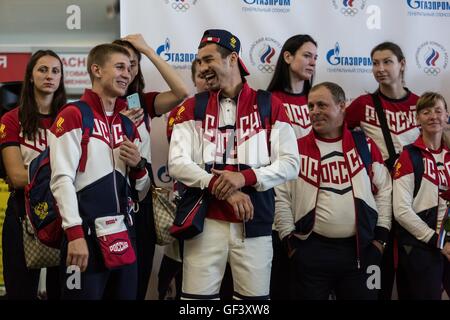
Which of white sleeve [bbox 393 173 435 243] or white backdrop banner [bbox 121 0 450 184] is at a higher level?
white backdrop banner [bbox 121 0 450 184]

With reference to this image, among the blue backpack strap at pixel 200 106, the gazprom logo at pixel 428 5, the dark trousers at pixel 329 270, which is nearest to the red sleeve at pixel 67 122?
the blue backpack strap at pixel 200 106

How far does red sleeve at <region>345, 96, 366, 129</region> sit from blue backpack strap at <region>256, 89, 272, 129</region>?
1.29 m

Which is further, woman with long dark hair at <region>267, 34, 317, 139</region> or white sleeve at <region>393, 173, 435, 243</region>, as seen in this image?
woman with long dark hair at <region>267, 34, 317, 139</region>

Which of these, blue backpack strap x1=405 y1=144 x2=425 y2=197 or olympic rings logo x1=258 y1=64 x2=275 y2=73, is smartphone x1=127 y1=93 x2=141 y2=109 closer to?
olympic rings logo x1=258 y1=64 x2=275 y2=73

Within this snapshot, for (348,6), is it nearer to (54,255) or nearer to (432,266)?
(432,266)

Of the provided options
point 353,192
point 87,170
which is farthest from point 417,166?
point 87,170

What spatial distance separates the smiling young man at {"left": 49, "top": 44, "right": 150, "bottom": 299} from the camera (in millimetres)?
2689

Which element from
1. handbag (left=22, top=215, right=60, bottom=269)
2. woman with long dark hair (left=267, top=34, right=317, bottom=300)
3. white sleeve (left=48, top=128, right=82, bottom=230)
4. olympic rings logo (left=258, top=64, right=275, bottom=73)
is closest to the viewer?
white sleeve (left=48, top=128, right=82, bottom=230)

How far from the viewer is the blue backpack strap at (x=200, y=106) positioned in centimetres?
300

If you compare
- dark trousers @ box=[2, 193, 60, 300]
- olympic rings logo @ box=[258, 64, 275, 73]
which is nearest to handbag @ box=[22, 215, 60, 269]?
dark trousers @ box=[2, 193, 60, 300]

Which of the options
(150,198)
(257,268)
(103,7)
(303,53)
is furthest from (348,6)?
(257,268)

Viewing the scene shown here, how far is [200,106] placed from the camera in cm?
302

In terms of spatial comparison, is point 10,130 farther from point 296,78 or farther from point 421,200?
point 421,200

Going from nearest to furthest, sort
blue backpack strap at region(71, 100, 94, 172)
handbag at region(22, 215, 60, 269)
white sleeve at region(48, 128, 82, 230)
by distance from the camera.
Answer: white sleeve at region(48, 128, 82, 230) < blue backpack strap at region(71, 100, 94, 172) < handbag at region(22, 215, 60, 269)
